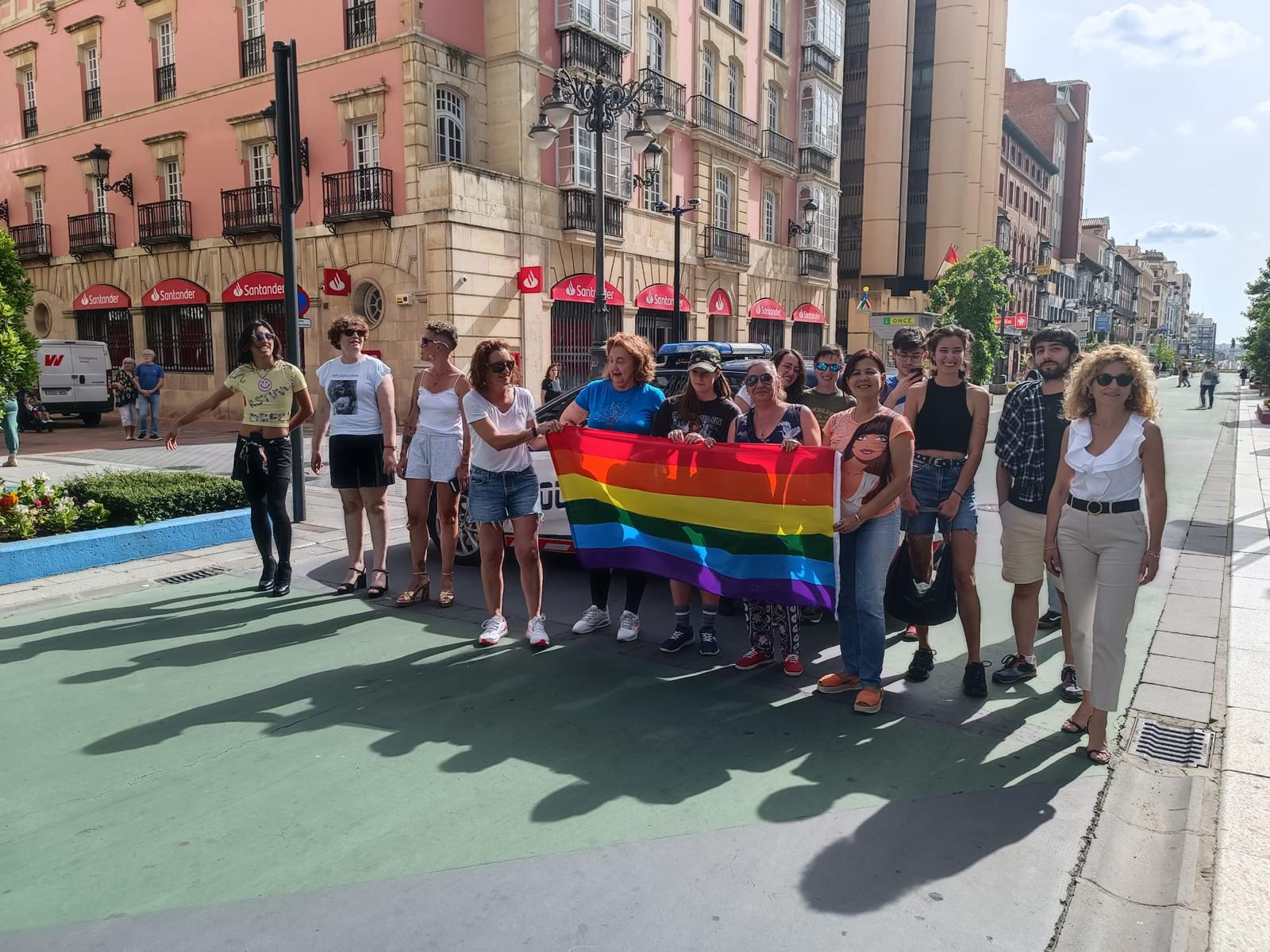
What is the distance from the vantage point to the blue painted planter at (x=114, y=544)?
6.94m

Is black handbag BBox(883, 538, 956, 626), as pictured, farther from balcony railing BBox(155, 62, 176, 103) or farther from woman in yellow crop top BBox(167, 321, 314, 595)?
balcony railing BBox(155, 62, 176, 103)

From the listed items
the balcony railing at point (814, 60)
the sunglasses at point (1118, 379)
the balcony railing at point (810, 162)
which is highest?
the balcony railing at point (814, 60)

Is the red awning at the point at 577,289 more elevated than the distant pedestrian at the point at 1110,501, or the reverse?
the red awning at the point at 577,289

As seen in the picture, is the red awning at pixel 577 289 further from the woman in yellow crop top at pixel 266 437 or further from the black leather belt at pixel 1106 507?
the black leather belt at pixel 1106 507

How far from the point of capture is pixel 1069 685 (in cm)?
491

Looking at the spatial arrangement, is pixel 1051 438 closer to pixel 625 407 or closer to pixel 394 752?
pixel 625 407

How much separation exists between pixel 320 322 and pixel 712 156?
14.2m

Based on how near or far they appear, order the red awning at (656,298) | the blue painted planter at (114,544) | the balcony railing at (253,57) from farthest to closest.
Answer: the red awning at (656,298), the balcony railing at (253,57), the blue painted planter at (114,544)

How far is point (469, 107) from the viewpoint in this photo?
22.1 m

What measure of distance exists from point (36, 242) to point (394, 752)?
33276mm

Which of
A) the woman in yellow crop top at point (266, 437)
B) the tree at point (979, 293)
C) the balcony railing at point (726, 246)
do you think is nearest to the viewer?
the woman in yellow crop top at point (266, 437)

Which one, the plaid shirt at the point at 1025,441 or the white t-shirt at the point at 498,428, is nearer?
the plaid shirt at the point at 1025,441

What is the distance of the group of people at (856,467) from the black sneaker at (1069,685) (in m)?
0.02

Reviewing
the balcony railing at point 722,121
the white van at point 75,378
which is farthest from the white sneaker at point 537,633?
the balcony railing at point 722,121
